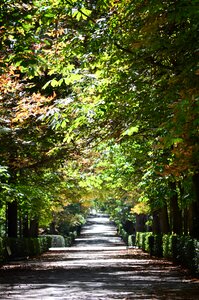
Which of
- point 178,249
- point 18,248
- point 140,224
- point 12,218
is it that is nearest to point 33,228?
point 12,218

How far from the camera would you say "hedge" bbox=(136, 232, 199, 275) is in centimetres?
1696

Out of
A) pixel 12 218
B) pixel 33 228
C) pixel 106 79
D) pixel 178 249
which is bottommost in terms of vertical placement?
pixel 178 249

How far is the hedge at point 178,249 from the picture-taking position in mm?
16964

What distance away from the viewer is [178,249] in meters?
21.3

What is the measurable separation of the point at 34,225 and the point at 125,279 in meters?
26.3

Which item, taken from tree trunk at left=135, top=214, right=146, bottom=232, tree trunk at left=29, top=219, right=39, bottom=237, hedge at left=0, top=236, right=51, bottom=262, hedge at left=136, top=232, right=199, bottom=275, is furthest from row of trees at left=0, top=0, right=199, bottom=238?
tree trunk at left=135, top=214, right=146, bottom=232

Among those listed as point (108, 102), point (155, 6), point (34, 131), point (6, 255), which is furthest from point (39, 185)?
point (155, 6)

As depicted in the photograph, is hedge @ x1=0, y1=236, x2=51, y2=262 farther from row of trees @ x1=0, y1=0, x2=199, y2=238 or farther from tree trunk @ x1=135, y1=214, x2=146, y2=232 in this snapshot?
tree trunk @ x1=135, y1=214, x2=146, y2=232

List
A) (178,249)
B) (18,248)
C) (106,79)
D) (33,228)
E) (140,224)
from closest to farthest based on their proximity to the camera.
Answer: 1. (106,79)
2. (178,249)
3. (18,248)
4. (33,228)
5. (140,224)

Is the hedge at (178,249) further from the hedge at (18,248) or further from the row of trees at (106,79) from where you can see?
the hedge at (18,248)

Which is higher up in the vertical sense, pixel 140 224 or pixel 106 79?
pixel 106 79

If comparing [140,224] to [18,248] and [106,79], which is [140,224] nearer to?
[18,248]

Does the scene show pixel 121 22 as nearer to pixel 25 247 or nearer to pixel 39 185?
pixel 39 185

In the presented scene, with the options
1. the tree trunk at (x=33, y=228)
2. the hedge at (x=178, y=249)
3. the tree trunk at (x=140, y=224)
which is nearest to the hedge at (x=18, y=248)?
the tree trunk at (x=33, y=228)
